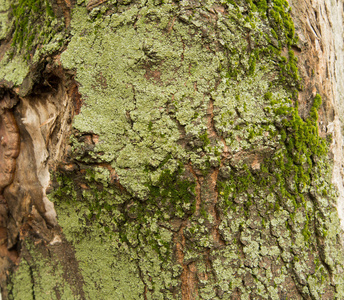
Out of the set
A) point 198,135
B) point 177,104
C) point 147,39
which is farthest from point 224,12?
point 198,135

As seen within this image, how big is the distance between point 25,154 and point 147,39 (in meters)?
1.00

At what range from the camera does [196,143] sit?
1.18m

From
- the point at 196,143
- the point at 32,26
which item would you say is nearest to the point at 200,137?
the point at 196,143

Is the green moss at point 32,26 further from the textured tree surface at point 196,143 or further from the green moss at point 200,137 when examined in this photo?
the green moss at point 200,137

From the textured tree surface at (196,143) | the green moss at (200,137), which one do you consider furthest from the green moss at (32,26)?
the green moss at (200,137)

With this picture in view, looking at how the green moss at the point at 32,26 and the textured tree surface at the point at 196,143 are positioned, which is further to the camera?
the green moss at the point at 32,26

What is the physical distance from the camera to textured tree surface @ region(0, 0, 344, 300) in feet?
3.93

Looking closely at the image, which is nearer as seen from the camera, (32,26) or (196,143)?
(196,143)

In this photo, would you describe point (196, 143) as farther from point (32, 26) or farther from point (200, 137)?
point (32, 26)

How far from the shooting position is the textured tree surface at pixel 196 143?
3.93 ft

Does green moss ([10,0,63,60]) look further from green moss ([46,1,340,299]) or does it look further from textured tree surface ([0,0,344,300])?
green moss ([46,1,340,299])

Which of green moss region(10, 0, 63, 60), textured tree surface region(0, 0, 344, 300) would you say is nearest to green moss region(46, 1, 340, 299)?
textured tree surface region(0, 0, 344, 300)

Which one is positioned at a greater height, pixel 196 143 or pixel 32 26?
pixel 32 26

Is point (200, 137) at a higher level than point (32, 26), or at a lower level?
lower
